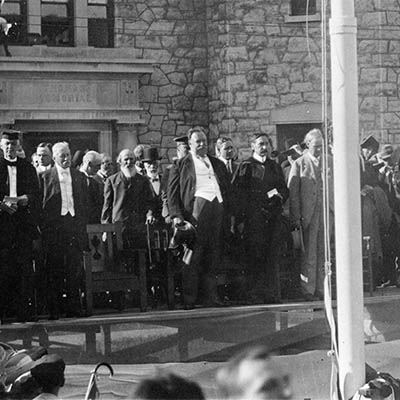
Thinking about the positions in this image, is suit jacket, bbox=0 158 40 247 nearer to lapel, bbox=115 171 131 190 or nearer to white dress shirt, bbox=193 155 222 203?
lapel, bbox=115 171 131 190

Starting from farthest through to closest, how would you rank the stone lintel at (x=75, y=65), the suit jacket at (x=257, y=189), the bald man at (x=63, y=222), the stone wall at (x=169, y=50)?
the suit jacket at (x=257, y=189) → the bald man at (x=63, y=222) → the stone wall at (x=169, y=50) → the stone lintel at (x=75, y=65)

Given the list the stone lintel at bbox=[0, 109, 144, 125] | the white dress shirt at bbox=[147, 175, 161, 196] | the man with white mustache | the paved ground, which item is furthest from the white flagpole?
the white dress shirt at bbox=[147, 175, 161, 196]

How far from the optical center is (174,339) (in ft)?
17.1

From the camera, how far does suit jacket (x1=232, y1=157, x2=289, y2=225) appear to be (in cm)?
609

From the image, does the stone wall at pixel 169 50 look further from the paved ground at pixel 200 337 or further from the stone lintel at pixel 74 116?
the paved ground at pixel 200 337

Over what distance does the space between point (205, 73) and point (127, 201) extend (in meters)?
1.24

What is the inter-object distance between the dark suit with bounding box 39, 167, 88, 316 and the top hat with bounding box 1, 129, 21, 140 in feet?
1.67

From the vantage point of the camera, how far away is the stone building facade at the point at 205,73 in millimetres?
4941

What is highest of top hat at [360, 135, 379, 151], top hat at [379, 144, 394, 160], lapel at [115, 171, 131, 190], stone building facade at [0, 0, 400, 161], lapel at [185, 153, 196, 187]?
stone building facade at [0, 0, 400, 161]

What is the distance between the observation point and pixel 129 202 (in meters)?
6.07

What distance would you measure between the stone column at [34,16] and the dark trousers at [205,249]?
1547mm

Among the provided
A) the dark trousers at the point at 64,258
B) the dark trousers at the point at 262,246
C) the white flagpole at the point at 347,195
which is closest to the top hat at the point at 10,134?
the dark trousers at the point at 64,258

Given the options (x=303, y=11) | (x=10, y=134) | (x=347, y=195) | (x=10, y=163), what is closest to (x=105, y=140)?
(x=10, y=134)

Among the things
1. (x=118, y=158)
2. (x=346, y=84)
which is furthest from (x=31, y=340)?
(x=346, y=84)
